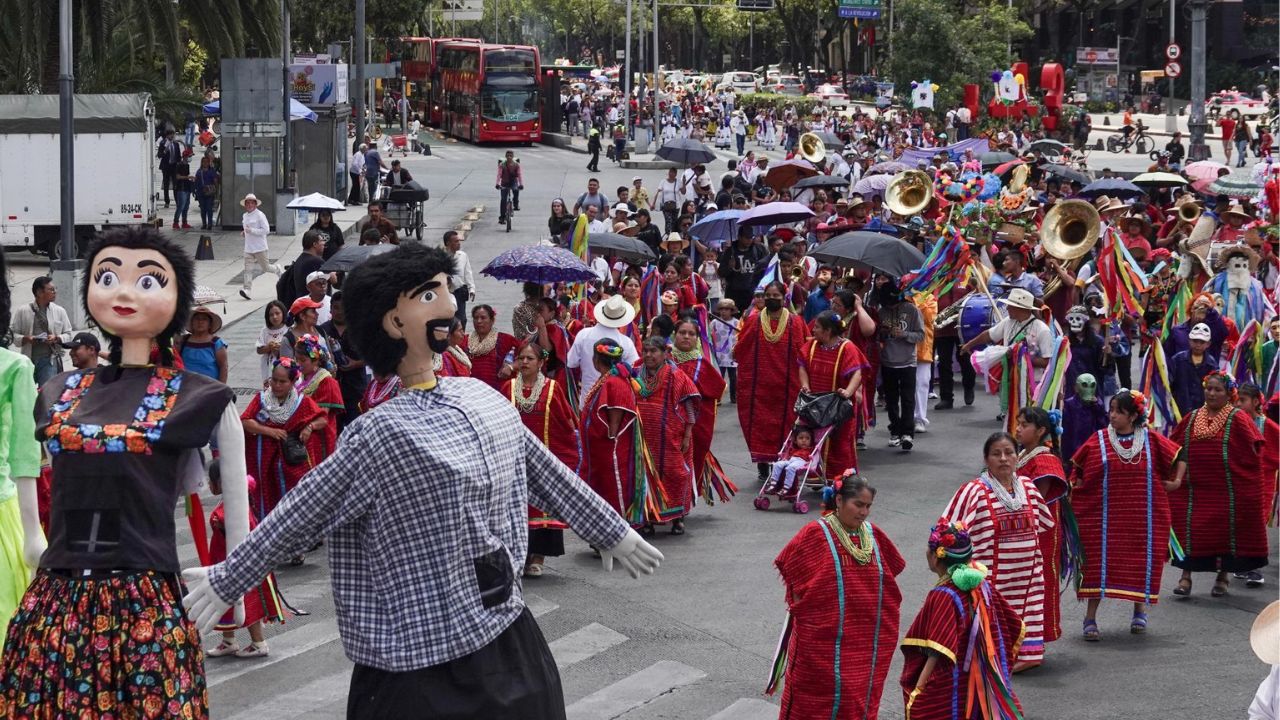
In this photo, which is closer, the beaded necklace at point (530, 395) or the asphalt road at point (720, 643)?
the asphalt road at point (720, 643)

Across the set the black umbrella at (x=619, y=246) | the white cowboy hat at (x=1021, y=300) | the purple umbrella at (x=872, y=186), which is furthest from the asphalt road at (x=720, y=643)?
the purple umbrella at (x=872, y=186)

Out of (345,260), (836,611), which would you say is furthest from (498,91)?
(836,611)

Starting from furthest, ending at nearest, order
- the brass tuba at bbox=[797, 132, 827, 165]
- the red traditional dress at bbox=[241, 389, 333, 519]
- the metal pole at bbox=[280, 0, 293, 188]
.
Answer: the metal pole at bbox=[280, 0, 293, 188]
the brass tuba at bbox=[797, 132, 827, 165]
the red traditional dress at bbox=[241, 389, 333, 519]

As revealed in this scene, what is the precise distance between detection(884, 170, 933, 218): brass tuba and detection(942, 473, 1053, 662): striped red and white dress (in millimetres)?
13168

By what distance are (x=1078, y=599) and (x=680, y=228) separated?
15602 millimetres

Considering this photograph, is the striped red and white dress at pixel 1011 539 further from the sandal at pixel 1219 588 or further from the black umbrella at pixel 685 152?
the black umbrella at pixel 685 152

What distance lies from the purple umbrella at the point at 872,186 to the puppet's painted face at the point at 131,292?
20773 millimetres

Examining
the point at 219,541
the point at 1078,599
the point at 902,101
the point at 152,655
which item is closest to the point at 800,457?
the point at 1078,599

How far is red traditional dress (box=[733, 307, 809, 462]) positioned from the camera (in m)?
14.5

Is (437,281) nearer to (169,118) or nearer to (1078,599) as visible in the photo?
(1078,599)

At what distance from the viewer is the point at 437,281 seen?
4.96 m

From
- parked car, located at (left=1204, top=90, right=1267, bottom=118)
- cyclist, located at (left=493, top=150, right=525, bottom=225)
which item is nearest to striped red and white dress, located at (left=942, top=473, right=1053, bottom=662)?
cyclist, located at (left=493, top=150, right=525, bottom=225)

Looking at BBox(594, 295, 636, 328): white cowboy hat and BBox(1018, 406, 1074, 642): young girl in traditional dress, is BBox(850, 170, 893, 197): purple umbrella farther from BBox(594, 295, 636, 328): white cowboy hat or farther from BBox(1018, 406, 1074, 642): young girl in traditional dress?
BBox(1018, 406, 1074, 642): young girl in traditional dress

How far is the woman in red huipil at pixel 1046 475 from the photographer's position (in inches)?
383
